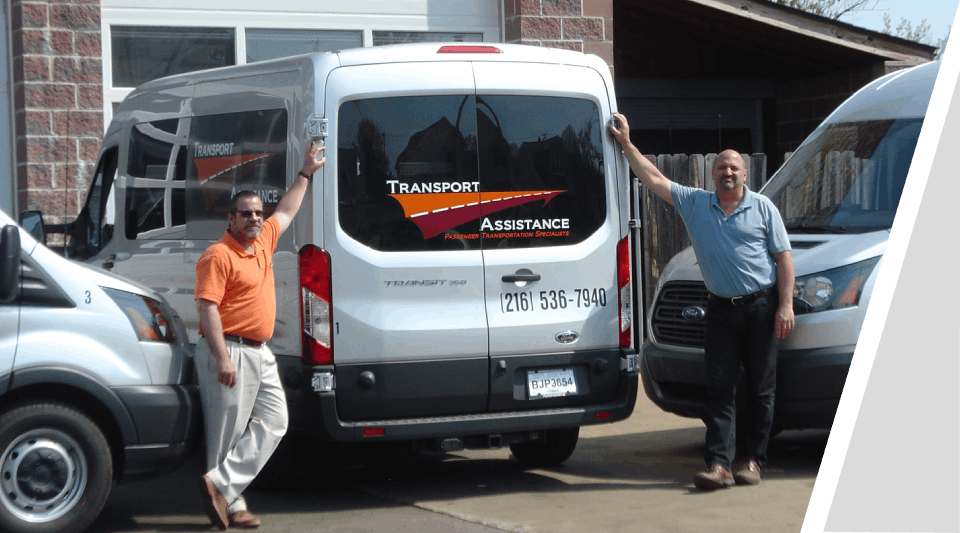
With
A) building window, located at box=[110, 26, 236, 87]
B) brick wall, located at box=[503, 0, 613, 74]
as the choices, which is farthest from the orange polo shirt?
brick wall, located at box=[503, 0, 613, 74]

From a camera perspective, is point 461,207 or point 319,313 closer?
point 319,313

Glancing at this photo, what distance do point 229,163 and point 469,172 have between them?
1.36m

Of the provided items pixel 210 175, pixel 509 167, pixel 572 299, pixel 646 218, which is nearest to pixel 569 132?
pixel 509 167

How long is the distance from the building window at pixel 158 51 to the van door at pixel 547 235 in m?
5.33

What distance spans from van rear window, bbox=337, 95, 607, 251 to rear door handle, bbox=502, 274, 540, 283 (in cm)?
16

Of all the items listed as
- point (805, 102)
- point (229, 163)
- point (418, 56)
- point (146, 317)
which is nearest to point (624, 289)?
point (418, 56)

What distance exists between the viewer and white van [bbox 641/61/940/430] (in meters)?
6.56

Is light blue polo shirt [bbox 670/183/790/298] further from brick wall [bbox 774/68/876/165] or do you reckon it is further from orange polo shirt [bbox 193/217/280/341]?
brick wall [bbox 774/68/876/165]

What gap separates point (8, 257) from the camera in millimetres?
5422

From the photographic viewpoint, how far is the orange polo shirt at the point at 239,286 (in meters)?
5.86

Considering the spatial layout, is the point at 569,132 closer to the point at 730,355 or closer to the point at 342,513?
the point at 730,355

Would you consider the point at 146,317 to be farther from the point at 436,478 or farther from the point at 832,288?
the point at 832,288

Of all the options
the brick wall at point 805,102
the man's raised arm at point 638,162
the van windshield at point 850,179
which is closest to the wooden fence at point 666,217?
the van windshield at point 850,179

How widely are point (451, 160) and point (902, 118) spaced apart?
113 inches
